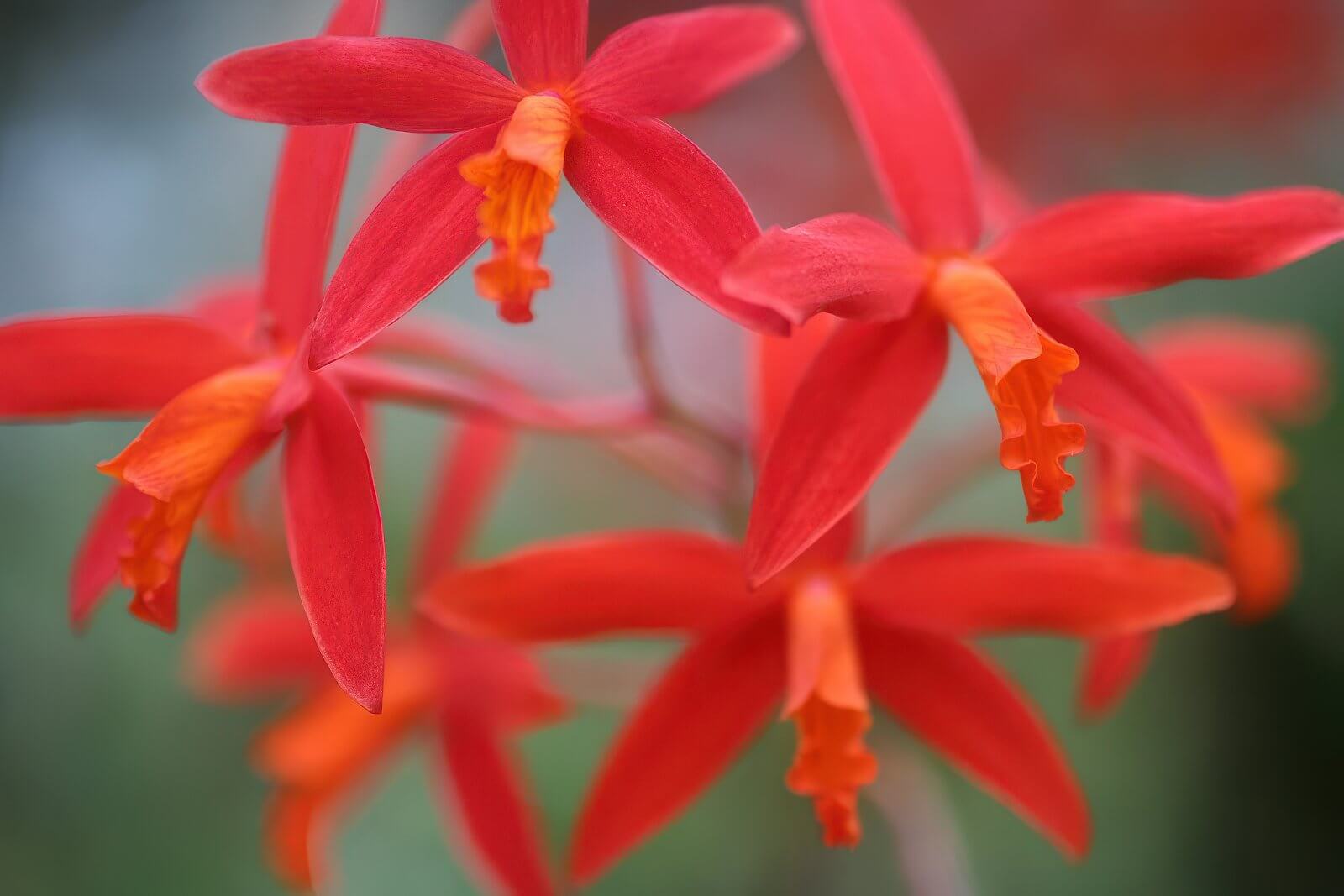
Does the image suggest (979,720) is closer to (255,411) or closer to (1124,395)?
(1124,395)

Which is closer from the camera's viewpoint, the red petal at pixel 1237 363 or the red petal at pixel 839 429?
the red petal at pixel 839 429

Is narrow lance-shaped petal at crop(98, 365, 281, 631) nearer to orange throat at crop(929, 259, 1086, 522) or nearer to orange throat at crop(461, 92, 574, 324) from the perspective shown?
orange throat at crop(461, 92, 574, 324)

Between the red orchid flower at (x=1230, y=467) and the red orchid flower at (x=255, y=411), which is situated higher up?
the red orchid flower at (x=1230, y=467)

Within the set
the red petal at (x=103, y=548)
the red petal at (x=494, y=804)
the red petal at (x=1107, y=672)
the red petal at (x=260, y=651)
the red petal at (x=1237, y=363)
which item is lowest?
the red petal at (x=494, y=804)

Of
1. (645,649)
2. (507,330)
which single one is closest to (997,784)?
(645,649)

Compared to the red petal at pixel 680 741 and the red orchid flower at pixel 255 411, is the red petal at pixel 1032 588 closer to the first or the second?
the red petal at pixel 680 741

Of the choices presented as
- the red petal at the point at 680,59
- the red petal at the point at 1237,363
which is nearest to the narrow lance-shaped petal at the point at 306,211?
the red petal at the point at 680,59
